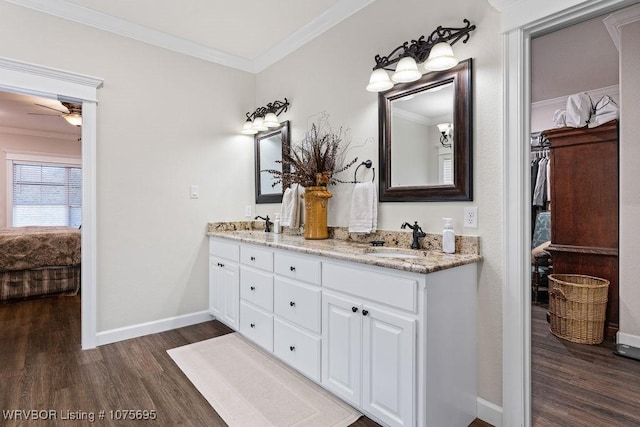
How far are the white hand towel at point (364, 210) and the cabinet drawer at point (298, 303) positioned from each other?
22.0 inches

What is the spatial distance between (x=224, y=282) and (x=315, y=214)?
1.08 metres

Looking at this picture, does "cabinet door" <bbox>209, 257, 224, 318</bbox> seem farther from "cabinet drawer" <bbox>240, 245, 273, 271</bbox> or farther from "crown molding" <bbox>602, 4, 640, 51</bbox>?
"crown molding" <bbox>602, 4, 640, 51</bbox>

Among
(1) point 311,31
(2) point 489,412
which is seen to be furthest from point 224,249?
(2) point 489,412

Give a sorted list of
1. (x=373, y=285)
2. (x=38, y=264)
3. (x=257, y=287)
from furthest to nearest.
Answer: (x=38, y=264)
(x=257, y=287)
(x=373, y=285)

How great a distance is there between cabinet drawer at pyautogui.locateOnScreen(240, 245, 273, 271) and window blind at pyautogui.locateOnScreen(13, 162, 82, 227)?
5011mm

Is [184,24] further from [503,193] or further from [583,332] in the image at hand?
[583,332]

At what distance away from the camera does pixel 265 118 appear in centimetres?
330

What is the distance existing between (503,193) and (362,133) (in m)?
1.09

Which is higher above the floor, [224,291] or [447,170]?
[447,170]

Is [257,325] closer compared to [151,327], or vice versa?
[257,325]

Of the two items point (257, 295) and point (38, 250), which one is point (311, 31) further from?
point (38, 250)

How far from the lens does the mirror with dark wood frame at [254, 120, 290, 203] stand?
10.8 ft

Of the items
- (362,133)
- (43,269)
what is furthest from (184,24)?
(43,269)

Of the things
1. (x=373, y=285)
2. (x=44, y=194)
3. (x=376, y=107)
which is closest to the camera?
(x=373, y=285)
